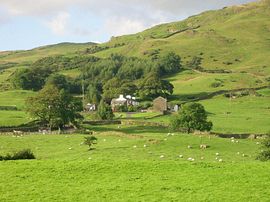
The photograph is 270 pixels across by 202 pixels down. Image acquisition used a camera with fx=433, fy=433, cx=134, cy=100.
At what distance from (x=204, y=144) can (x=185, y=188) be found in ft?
90.3

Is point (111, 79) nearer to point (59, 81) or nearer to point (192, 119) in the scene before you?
point (59, 81)

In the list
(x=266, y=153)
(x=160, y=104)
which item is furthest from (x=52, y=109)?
(x=266, y=153)

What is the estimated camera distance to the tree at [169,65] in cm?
18875

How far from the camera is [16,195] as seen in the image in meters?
21.5

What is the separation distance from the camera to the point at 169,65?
189750 millimetres

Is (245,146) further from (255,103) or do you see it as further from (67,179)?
(255,103)

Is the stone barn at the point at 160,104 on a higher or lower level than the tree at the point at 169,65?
lower

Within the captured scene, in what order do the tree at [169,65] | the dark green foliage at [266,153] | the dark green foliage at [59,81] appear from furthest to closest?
the tree at [169,65], the dark green foliage at [59,81], the dark green foliage at [266,153]

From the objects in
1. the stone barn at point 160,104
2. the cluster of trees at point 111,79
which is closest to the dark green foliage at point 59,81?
the cluster of trees at point 111,79

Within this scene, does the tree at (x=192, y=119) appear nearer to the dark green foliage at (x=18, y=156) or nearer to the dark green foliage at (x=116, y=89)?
the dark green foliage at (x=18, y=156)

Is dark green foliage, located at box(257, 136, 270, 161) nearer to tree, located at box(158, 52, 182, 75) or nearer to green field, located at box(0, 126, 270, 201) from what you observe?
green field, located at box(0, 126, 270, 201)

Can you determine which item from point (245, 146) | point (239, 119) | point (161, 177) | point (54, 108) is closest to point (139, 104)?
point (239, 119)

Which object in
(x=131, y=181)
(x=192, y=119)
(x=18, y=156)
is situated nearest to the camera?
(x=131, y=181)

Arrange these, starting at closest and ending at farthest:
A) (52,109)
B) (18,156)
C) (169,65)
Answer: (18,156) → (52,109) → (169,65)
